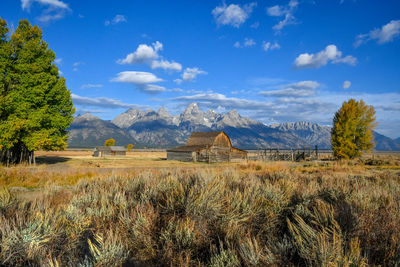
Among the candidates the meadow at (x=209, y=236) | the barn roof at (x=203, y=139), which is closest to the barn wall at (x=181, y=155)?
the barn roof at (x=203, y=139)

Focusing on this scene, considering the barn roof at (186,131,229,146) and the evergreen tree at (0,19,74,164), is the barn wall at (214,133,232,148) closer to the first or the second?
the barn roof at (186,131,229,146)

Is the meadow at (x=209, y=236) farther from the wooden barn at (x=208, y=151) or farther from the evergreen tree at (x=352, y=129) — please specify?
the wooden barn at (x=208, y=151)

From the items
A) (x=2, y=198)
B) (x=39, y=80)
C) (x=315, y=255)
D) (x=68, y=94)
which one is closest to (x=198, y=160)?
(x=68, y=94)

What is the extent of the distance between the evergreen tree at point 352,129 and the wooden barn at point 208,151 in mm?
21046

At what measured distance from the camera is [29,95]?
23297mm

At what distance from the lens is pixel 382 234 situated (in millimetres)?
3242

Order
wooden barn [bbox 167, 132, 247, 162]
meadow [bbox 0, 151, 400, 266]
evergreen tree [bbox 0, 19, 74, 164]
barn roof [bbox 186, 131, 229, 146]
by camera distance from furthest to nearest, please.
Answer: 1. barn roof [bbox 186, 131, 229, 146]
2. wooden barn [bbox 167, 132, 247, 162]
3. evergreen tree [bbox 0, 19, 74, 164]
4. meadow [bbox 0, 151, 400, 266]

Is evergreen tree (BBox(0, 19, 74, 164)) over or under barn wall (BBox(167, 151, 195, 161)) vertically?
over

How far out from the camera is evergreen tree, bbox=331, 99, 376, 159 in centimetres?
3303

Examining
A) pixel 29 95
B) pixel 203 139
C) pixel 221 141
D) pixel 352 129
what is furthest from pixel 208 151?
pixel 29 95

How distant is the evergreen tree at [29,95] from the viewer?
2234 centimetres

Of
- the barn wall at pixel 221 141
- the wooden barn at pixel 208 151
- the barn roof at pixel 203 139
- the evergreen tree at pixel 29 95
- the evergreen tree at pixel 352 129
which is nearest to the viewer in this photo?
the evergreen tree at pixel 29 95

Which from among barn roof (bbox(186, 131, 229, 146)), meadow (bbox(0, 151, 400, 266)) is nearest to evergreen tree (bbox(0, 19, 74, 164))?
meadow (bbox(0, 151, 400, 266))

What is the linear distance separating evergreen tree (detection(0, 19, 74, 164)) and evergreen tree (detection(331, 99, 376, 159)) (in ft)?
120
